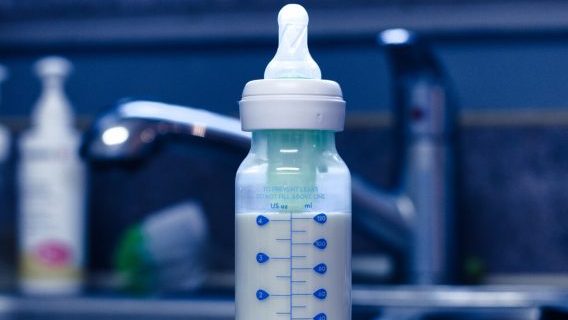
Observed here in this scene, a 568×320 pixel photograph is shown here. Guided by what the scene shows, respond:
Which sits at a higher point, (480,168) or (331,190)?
(480,168)

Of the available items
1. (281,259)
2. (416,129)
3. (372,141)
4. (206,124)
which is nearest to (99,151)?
(206,124)

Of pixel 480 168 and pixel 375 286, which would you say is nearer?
pixel 375 286

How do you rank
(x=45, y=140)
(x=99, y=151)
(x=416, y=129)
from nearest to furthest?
(x=99, y=151)
(x=416, y=129)
(x=45, y=140)

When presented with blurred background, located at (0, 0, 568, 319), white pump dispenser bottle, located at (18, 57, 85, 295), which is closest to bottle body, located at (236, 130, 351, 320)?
blurred background, located at (0, 0, 568, 319)

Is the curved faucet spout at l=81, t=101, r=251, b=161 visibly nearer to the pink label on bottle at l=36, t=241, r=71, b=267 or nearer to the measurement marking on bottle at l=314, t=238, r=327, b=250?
the measurement marking on bottle at l=314, t=238, r=327, b=250

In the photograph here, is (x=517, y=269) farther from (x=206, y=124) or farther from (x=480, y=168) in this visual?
(x=206, y=124)

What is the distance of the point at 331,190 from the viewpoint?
48 cm

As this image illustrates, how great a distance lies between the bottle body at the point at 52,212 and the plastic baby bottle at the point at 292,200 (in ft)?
1.96

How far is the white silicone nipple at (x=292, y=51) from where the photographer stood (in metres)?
0.48

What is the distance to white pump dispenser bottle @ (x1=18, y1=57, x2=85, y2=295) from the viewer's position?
1.04 metres

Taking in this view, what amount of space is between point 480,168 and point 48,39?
0.53 meters

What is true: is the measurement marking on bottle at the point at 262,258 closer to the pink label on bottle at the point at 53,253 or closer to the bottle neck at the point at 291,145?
the bottle neck at the point at 291,145

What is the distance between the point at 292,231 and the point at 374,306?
42 centimetres

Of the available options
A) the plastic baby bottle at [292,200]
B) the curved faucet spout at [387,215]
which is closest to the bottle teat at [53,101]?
the curved faucet spout at [387,215]
